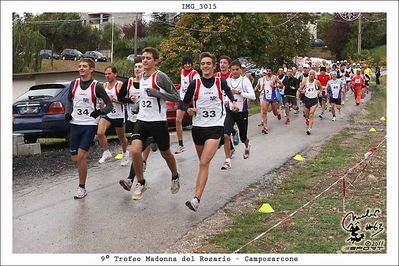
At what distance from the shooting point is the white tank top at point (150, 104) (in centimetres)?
619

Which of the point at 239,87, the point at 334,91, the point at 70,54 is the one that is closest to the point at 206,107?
the point at 239,87

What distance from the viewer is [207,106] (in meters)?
6.20

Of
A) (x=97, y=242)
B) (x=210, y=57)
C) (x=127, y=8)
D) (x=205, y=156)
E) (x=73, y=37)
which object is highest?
(x=73, y=37)

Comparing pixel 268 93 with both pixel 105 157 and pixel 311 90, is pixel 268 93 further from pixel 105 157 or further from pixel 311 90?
pixel 105 157

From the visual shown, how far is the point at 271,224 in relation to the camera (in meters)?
5.58

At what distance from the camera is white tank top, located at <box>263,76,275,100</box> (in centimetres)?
1288

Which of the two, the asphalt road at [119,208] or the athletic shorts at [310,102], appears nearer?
the asphalt road at [119,208]

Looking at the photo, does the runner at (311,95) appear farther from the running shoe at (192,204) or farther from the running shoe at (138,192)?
the running shoe at (192,204)

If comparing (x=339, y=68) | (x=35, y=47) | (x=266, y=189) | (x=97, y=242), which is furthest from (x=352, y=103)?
(x=97, y=242)

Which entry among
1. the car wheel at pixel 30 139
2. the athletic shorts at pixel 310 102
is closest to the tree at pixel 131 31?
the athletic shorts at pixel 310 102

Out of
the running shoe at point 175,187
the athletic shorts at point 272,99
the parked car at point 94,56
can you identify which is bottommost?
the running shoe at point 175,187

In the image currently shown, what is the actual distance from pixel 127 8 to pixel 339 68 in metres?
13.7

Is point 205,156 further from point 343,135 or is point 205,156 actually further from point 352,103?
point 352,103

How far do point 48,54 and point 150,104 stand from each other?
32.6ft
